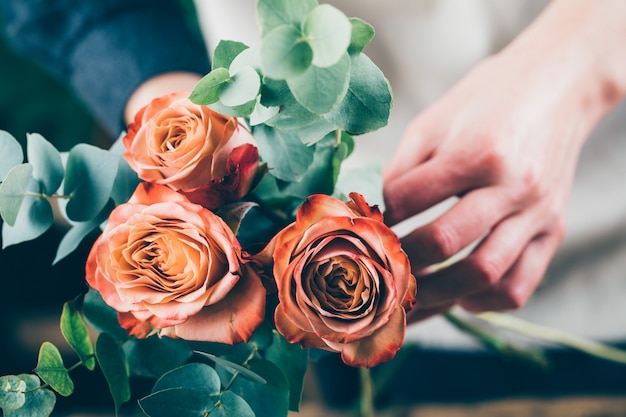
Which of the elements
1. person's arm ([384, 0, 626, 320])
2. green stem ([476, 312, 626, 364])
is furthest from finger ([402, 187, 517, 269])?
green stem ([476, 312, 626, 364])

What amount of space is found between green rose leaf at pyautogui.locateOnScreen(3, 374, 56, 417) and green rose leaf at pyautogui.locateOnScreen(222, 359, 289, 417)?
7 cm

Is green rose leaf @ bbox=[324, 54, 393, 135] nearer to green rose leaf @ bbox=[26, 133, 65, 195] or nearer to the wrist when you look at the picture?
green rose leaf @ bbox=[26, 133, 65, 195]

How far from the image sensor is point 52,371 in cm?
21

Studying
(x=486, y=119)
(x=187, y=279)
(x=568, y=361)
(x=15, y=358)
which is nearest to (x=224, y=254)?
(x=187, y=279)

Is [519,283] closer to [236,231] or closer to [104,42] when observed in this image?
[236,231]

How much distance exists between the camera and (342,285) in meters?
0.18

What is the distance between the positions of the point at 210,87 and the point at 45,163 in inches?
3.2

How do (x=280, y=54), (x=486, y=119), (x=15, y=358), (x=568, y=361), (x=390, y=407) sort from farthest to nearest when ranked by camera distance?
(x=15, y=358) < (x=390, y=407) < (x=568, y=361) < (x=486, y=119) < (x=280, y=54)

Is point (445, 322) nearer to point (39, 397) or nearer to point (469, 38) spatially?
point (469, 38)

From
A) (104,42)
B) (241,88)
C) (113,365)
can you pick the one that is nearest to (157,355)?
(113,365)

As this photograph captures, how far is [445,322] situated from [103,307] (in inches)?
17.3

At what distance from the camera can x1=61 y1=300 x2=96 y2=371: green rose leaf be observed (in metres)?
0.22

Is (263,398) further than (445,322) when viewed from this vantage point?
No

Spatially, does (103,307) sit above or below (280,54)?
below
